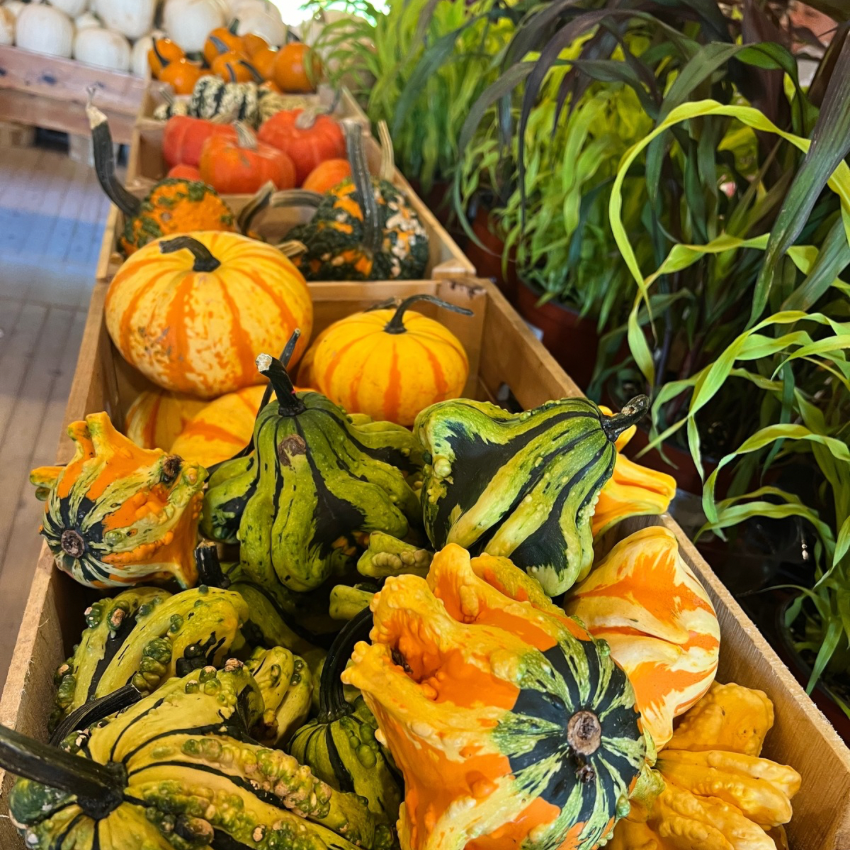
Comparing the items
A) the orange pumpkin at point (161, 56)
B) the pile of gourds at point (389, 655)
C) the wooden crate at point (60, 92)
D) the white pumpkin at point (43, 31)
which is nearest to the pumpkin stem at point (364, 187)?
the pile of gourds at point (389, 655)

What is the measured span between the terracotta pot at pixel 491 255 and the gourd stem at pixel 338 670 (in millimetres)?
1049

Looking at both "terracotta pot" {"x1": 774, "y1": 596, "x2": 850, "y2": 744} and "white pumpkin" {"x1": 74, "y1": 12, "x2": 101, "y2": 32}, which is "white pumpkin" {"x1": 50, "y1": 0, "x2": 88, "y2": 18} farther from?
"terracotta pot" {"x1": 774, "y1": 596, "x2": 850, "y2": 744}

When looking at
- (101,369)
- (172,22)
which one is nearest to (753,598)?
(101,369)

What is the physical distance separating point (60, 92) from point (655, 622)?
13.2 feet

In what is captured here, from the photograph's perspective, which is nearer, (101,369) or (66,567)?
(66,567)

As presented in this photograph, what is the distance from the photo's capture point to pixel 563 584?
0.62 m

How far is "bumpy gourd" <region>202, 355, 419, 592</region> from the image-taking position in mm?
694

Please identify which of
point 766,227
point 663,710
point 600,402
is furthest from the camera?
point 600,402

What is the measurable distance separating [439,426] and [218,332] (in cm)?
46

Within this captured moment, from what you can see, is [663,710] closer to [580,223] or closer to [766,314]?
[766,314]

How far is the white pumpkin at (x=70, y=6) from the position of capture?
3.75m

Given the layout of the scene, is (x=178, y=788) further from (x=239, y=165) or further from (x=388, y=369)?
(x=239, y=165)

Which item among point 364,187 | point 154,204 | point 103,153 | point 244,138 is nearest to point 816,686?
point 364,187

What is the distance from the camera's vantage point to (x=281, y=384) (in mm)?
685
